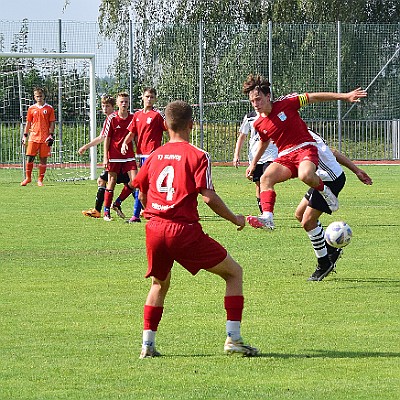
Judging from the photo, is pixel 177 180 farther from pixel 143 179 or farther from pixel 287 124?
pixel 287 124

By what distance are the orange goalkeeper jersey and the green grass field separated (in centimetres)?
1000

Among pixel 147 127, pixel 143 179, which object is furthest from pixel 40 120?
pixel 143 179

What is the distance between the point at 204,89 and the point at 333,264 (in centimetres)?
2620

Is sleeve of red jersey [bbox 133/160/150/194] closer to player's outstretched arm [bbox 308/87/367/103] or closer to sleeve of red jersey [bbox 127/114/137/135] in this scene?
player's outstretched arm [bbox 308/87/367/103]

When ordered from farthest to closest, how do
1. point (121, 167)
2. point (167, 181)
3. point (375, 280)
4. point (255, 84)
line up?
point (121, 167), point (255, 84), point (375, 280), point (167, 181)

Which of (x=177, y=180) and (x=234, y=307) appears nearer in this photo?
(x=177, y=180)

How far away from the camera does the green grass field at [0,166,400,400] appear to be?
21.7ft

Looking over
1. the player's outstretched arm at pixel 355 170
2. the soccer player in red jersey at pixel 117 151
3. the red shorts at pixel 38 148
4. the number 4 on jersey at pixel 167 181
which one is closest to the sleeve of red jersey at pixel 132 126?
the soccer player in red jersey at pixel 117 151

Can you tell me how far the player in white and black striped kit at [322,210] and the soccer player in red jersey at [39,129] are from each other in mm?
14639

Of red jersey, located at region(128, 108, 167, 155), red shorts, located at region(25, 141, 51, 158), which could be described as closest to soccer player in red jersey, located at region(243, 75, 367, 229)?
red jersey, located at region(128, 108, 167, 155)

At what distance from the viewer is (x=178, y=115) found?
7.21 metres

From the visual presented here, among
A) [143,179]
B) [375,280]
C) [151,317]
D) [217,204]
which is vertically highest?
[143,179]

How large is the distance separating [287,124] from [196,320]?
3455 millimetres

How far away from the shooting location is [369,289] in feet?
33.8
